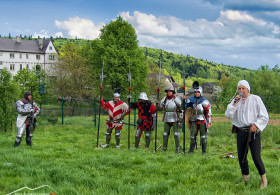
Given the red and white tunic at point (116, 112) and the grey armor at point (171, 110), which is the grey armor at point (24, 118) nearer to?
the red and white tunic at point (116, 112)

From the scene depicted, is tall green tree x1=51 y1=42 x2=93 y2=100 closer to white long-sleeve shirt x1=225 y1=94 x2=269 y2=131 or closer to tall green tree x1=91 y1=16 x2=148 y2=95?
tall green tree x1=91 y1=16 x2=148 y2=95

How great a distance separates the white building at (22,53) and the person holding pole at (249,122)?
64.9 meters

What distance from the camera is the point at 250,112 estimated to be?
17.5 ft

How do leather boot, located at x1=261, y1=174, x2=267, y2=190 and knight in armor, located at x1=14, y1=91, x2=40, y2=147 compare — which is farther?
knight in armor, located at x1=14, y1=91, x2=40, y2=147

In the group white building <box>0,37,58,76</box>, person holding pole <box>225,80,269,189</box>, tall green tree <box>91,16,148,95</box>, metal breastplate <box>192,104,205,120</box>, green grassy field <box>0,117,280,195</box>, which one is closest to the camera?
green grassy field <box>0,117,280,195</box>

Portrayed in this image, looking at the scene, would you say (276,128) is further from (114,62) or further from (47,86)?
(47,86)

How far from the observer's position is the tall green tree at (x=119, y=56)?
109 ft

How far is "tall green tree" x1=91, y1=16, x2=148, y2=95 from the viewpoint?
3316cm

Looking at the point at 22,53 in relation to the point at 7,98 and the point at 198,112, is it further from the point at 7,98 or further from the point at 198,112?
the point at 198,112

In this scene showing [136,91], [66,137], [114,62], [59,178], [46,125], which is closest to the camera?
[59,178]

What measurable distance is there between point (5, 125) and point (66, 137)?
14.7 feet

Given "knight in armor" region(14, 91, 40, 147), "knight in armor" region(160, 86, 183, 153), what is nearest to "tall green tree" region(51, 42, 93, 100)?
"knight in armor" region(14, 91, 40, 147)

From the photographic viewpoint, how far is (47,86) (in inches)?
1551

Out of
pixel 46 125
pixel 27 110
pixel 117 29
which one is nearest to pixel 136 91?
pixel 117 29
